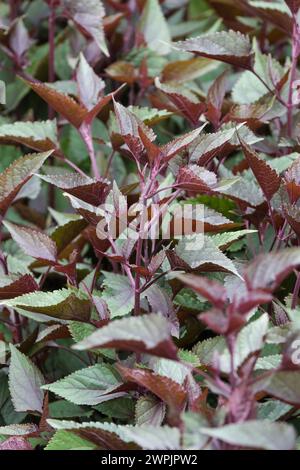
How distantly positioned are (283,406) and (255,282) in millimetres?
266

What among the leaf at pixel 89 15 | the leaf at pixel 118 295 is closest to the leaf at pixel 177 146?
the leaf at pixel 118 295

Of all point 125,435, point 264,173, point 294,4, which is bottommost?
point 125,435

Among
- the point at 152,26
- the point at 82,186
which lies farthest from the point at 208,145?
the point at 152,26

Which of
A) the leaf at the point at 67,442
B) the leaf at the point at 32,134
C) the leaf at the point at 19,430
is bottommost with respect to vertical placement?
the leaf at the point at 19,430

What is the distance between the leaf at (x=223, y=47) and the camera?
1.47 m

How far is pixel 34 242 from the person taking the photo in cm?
132

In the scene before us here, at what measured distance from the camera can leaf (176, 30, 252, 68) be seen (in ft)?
4.81

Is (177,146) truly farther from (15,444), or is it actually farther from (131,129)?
(15,444)

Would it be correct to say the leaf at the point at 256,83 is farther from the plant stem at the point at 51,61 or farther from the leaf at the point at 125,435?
the leaf at the point at 125,435

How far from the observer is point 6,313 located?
146cm

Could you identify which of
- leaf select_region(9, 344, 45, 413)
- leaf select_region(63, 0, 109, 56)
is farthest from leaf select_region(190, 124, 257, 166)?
leaf select_region(63, 0, 109, 56)

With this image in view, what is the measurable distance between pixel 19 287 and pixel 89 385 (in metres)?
0.20

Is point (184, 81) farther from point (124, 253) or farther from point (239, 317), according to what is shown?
point (239, 317)
